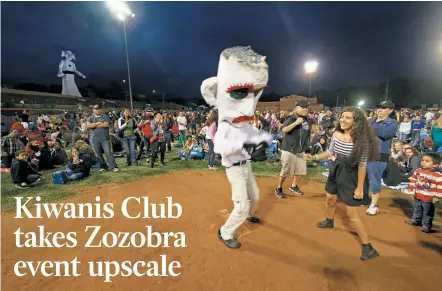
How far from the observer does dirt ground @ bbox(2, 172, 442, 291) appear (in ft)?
8.79

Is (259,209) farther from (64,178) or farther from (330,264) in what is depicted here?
(64,178)

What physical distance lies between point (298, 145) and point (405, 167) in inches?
154

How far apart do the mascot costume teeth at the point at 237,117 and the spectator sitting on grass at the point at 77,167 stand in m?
5.36

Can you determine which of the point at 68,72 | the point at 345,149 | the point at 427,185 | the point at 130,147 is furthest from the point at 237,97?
the point at 68,72

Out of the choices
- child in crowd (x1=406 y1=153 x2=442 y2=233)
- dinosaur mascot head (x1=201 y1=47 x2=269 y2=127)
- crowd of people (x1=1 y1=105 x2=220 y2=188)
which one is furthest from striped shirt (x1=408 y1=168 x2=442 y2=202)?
crowd of people (x1=1 y1=105 x2=220 y2=188)

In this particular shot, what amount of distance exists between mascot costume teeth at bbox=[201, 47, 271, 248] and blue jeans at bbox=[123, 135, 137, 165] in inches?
222

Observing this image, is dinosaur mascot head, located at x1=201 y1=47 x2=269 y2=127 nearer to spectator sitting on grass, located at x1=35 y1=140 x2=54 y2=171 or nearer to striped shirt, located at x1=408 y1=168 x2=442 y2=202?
striped shirt, located at x1=408 y1=168 x2=442 y2=202

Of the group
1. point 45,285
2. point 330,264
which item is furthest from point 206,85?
point 45,285

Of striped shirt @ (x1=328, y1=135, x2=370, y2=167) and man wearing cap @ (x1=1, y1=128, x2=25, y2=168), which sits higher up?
striped shirt @ (x1=328, y1=135, x2=370, y2=167)

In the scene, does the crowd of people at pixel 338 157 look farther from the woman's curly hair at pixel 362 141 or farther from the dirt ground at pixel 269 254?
A: the dirt ground at pixel 269 254

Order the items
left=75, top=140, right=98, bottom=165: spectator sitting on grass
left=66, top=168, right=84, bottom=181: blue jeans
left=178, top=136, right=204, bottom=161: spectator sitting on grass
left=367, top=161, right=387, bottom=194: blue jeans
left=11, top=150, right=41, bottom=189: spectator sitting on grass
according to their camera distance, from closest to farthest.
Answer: left=367, top=161, right=387, bottom=194: blue jeans < left=11, top=150, right=41, bottom=189: spectator sitting on grass < left=66, top=168, right=84, bottom=181: blue jeans < left=75, top=140, right=98, bottom=165: spectator sitting on grass < left=178, top=136, right=204, bottom=161: spectator sitting on grass

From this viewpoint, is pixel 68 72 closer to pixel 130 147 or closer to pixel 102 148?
pixel 130 147

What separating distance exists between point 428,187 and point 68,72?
213ft

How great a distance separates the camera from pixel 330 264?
295 cm
